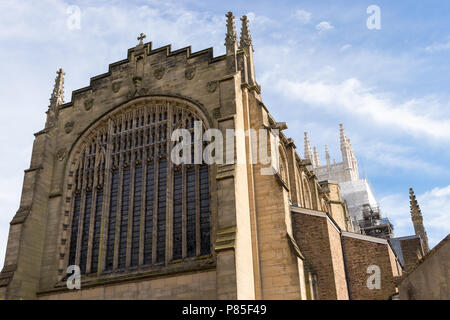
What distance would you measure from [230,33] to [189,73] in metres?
2.47

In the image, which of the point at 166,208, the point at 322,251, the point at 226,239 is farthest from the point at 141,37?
the point at 322,251

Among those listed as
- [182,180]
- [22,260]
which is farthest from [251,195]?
[22,260]

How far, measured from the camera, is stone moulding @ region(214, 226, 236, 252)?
46.9ft

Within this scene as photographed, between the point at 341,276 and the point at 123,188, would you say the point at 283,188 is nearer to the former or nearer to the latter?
the point at 341,276

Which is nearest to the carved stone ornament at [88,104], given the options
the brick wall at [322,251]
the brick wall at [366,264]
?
the brick wall at [322,251]

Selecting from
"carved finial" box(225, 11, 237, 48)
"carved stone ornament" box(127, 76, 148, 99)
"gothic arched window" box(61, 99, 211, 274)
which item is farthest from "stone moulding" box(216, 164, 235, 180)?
"carved stone ornament" box(127, 76, 148, 99)

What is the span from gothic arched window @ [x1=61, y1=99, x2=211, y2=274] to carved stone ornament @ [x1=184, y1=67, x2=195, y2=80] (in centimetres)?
131

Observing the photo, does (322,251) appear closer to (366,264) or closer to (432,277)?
(366,264)

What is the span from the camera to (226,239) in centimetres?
1460

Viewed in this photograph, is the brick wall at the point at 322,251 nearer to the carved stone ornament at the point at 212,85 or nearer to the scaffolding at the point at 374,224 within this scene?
the carved stone ornament at the point at 212,85

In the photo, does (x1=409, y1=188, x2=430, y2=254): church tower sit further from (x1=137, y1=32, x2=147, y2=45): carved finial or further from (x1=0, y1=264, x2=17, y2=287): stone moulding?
(x1=0, y1=264, x2=17, y2=287): stone moulding

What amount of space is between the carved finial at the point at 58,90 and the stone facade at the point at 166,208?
0.06 metres
